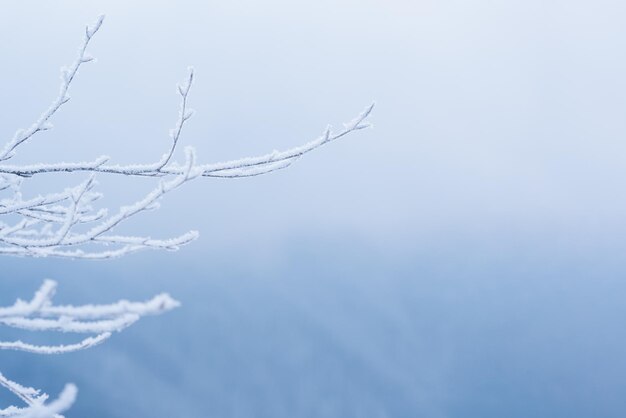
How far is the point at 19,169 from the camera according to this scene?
251 centimetres

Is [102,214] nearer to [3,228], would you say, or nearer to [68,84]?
[3,228]

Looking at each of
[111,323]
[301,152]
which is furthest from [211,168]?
[111,323]

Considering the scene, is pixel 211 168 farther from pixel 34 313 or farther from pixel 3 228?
pixel 3 228

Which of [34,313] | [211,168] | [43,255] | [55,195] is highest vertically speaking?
[211,168]

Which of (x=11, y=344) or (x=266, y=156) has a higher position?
(x=266, y=156)

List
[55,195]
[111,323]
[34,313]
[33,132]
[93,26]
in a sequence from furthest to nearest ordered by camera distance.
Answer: [55,195]
[33,132]
[93,26]
[111,323]
[34,313]

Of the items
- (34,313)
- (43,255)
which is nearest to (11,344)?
(43,255)

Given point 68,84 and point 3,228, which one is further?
point 3,228

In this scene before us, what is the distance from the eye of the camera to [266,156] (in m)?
2.32

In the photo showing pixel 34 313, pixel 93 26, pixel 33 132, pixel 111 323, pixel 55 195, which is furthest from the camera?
pixel 55 195

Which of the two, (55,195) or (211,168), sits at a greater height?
(211,168)

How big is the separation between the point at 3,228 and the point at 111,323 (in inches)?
66.3

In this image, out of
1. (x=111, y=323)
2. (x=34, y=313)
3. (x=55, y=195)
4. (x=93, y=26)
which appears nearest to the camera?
(x=34, y=313)

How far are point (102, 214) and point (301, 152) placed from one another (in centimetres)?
120
